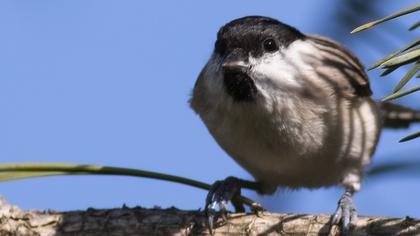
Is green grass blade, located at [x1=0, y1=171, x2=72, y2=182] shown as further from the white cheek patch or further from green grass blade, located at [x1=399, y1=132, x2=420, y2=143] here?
the white cheek patch

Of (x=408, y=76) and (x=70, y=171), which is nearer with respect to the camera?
(x=408, y=76)

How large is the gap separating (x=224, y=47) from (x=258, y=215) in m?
0.93

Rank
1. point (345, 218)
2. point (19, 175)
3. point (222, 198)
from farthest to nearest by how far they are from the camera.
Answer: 1. point (222, 198)
2. point (345, 218)
3. point (19, 175)

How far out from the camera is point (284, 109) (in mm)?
2494

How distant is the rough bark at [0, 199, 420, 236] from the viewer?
1.73 m

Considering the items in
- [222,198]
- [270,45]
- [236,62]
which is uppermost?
[270,45]

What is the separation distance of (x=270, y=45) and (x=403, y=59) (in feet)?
5.22

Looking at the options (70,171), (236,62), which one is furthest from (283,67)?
(70,171)

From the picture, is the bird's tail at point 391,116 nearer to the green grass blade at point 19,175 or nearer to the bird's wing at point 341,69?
the bird's wing at point 341,69

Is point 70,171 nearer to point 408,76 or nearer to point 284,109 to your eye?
point 408,76

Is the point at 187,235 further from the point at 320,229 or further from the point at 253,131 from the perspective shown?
the point at 253,131

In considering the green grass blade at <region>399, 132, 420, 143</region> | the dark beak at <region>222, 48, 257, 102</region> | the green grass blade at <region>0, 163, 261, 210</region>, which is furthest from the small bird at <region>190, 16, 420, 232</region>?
the green grass blade at <region>399, 132, 420, 143</region>

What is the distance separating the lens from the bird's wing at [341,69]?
2770mm

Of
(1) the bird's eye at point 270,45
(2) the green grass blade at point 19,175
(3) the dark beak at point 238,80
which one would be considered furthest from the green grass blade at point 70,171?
(1) the bird's eye at point 270,45
